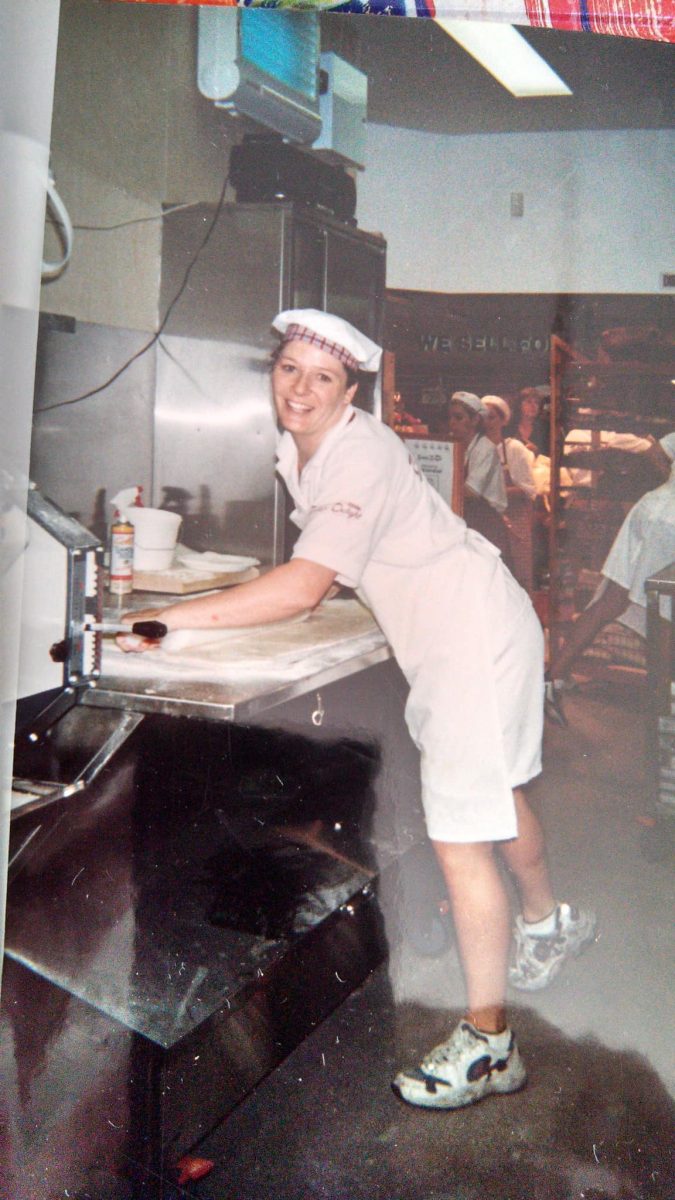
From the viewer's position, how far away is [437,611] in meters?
1.08

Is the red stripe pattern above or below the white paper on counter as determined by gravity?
above

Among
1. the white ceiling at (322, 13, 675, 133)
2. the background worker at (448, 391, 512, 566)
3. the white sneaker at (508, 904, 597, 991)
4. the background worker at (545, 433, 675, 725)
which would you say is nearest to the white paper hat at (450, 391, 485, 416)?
the background worker at (448, 391, 512, 566)

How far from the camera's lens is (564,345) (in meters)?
1.03

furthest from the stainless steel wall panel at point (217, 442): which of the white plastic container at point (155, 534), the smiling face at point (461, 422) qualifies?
the smiling face at point (461, 422)

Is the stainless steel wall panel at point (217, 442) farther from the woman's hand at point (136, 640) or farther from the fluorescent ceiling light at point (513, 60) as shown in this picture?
the fluorescent ceiling light at point (513, 60)

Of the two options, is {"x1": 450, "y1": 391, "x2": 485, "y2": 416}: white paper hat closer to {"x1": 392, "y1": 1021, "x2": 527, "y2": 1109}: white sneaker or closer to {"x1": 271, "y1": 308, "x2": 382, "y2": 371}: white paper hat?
{"x1": 271, "y1": 308, "x2": 382, "y2": 371}: white paper hat

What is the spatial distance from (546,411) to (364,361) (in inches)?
9.1

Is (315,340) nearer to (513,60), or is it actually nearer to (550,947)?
(513,60)

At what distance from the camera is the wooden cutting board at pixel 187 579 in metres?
1.08

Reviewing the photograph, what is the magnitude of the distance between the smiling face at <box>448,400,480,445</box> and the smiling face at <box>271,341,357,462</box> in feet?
0.41

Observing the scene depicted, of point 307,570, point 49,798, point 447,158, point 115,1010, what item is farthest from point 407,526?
point 115,1010

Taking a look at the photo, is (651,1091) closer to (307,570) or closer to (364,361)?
(307,570)

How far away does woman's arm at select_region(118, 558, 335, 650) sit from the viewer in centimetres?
107

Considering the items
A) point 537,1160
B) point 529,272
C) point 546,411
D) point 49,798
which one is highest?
point 529,272
